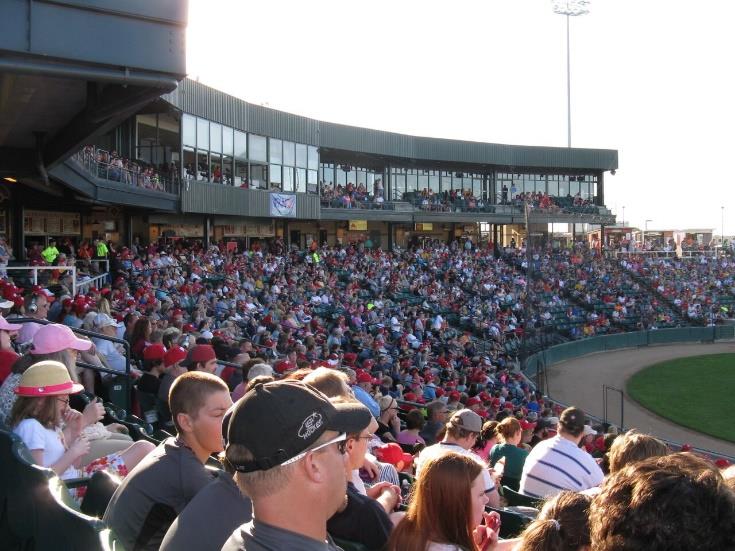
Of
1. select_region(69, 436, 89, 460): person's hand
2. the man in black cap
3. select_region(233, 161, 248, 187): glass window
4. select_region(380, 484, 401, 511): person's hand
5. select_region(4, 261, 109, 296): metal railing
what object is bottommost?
select_region(380, 484, 401, 511): person's hand

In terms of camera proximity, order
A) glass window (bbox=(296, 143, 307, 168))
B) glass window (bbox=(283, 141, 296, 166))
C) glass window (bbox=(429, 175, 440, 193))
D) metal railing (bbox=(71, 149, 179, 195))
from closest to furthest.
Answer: metal railing (bbox=(71, 149, 179, 195)), glass window (bbox=(283, 141, 296, 166)), glass window (bbox=(296, 143, 307, 168)), glass window (bbox=(429, 175, 440, 193))

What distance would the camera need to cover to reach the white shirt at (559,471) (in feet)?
15.8

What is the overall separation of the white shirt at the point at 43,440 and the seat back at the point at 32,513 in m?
0.38

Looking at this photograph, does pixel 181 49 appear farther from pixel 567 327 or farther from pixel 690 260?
pixel 690 260

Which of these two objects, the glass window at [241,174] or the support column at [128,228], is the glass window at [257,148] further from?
the support column at [128,228]

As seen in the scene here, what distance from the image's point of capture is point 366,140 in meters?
36.1

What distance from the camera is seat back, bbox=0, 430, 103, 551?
8.79 ft

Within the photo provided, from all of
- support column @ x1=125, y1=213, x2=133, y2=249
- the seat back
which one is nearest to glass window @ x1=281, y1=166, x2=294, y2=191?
support column @ x1=125, y1=213, x2=133, y2=249

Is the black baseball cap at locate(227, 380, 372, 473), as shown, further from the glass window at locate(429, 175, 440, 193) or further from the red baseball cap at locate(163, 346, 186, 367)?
the glass window at locate(429, 175, 440, 193)

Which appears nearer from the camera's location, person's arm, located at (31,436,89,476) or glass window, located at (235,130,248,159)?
person's arm, located at (31,436,89,476)

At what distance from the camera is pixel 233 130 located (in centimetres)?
2762

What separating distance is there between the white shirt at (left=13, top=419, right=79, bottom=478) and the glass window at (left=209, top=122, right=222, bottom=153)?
22738 mm

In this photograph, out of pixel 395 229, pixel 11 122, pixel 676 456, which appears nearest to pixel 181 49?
Answer: pixel 11 122

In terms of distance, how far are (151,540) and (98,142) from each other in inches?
871
